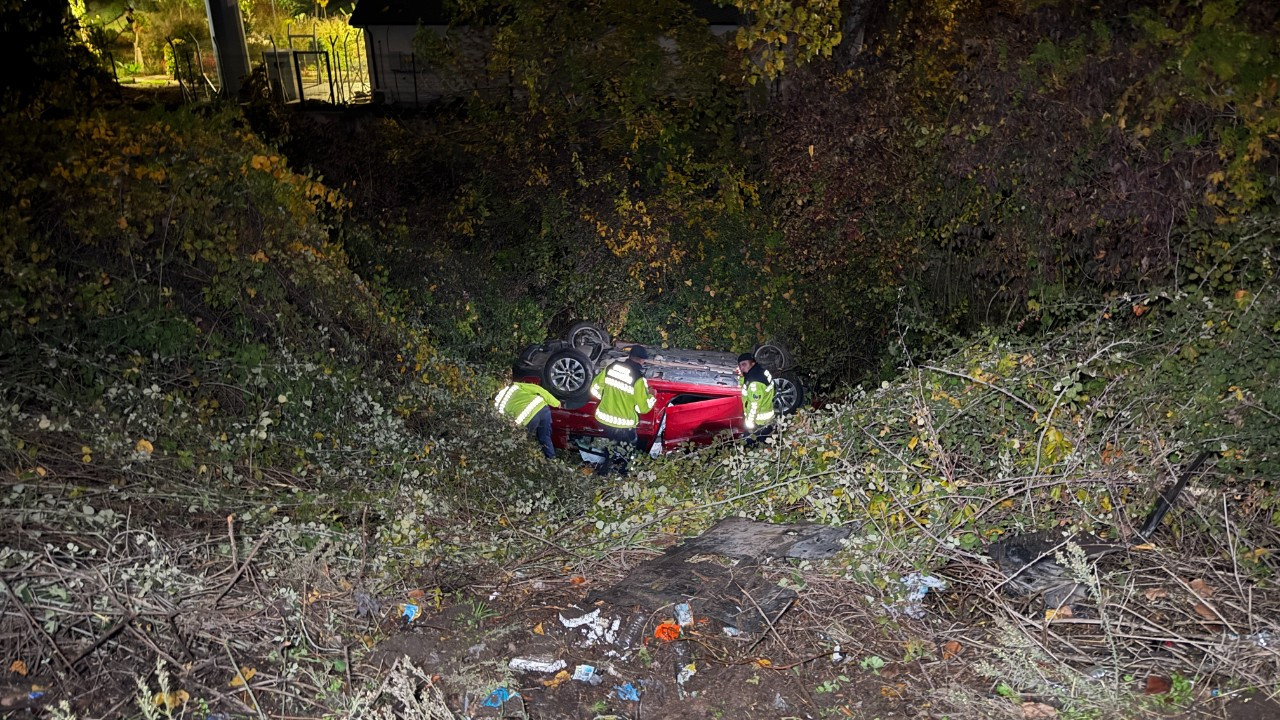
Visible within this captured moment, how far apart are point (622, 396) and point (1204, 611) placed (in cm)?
607

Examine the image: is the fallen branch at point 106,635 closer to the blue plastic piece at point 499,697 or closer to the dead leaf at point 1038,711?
the blue plastic piece at point 499,697

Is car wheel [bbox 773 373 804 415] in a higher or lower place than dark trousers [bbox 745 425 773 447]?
lower

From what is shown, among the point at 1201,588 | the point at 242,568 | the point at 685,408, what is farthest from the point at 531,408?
the point at 1201,588

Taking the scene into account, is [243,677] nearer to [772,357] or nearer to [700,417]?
[700,417]

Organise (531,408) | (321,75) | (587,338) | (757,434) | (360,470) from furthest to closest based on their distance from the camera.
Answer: (321,75), (587,338), (757,434), (531,408), (360,470)

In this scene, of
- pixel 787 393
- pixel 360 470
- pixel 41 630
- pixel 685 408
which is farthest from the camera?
pixel 787 393

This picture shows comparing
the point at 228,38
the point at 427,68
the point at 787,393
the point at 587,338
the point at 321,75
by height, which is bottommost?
the point at 787,393

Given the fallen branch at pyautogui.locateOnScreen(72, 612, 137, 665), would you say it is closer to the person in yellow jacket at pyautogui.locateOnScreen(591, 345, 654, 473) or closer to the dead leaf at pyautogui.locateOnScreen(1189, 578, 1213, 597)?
the dead leaf at pyautogui.locateOnScreen(1189, 578, 1213, 597)

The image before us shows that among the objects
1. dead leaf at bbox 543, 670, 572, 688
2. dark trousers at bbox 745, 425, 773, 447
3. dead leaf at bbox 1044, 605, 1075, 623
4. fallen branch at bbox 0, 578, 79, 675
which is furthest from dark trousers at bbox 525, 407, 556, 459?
dead leaf at bbox 1044, 605, 1075, 623

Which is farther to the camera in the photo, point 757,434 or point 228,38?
point 228,38

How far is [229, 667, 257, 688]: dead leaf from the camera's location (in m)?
3.92

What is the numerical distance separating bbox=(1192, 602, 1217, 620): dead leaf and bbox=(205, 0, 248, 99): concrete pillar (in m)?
17.6

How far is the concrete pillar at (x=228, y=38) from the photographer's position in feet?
57.4

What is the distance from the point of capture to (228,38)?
58.1ft
